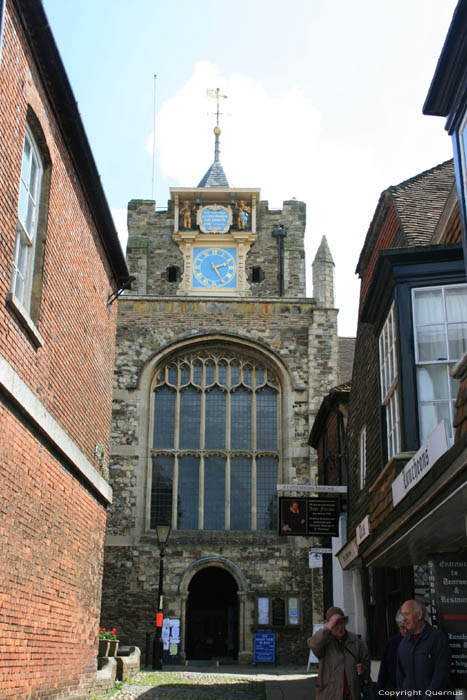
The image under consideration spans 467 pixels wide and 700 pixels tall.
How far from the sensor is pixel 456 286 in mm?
9352

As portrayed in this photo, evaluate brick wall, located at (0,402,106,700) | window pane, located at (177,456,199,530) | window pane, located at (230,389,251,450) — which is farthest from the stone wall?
brick wall, located at (0,402,106,700)

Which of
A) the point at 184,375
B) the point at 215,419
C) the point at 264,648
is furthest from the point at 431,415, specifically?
the point at 184,375

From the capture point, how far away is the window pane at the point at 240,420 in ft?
86.2

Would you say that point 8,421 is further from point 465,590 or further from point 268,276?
point 268,276

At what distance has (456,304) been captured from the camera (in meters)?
9.29

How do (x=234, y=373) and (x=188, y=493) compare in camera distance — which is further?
(x=234, y=373)

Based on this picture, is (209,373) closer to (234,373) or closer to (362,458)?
(234,373)

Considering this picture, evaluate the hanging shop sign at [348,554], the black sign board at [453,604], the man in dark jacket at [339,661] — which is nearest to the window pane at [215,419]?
the hanging shop sign at [348,554]

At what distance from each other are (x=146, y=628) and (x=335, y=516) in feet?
30.1

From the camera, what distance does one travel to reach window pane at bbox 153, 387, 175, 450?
26219 mm

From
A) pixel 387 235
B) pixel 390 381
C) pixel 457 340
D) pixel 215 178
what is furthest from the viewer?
pixel 215 178

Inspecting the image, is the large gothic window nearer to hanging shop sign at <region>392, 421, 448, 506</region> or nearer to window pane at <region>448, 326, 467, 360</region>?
hanging shop sign at <region>392, 421, 448, 506</region>

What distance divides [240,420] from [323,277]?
18.4 ft

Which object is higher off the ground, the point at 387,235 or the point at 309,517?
the point at 387,235
